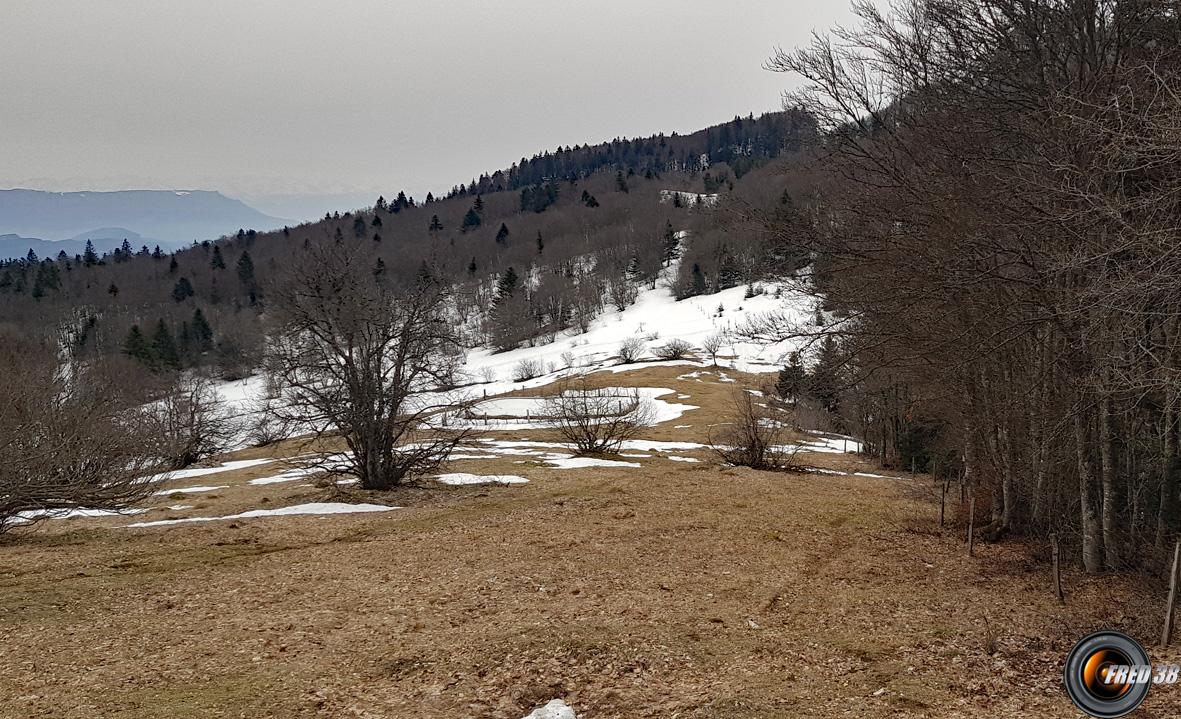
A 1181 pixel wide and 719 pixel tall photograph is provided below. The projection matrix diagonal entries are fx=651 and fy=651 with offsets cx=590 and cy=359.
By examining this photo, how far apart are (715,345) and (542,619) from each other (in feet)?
201

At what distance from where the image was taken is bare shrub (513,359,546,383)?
6494 centimetres

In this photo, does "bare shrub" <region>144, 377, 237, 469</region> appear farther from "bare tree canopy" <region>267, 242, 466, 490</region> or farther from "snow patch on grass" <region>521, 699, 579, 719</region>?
"snow patch on grass" <region>521, 699, 579, 719</region>

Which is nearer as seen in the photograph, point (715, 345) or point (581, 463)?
point (581, 463)

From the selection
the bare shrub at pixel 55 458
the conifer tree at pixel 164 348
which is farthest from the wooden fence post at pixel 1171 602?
the conifer tree at pixel 164 348

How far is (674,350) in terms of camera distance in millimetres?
66188

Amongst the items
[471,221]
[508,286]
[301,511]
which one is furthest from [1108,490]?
[471,221]

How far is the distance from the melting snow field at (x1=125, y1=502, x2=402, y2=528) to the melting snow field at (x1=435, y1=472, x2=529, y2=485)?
3016 mm

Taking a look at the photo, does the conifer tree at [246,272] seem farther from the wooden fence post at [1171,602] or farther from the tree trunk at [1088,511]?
the wooden fence post at [1171,602]

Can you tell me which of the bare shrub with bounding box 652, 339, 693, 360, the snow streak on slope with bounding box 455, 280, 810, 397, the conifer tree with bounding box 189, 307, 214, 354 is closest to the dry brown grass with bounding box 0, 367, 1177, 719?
the snow streak on slope with bounding box 455, 280, 810, 397

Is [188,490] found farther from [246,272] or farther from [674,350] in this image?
[246,272]

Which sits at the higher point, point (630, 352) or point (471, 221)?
point (471, 221)

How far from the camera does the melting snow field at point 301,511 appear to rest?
1232 centimetres

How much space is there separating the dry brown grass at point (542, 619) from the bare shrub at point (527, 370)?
53558mm

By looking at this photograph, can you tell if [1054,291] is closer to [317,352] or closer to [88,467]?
[317,352]
